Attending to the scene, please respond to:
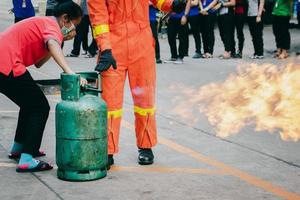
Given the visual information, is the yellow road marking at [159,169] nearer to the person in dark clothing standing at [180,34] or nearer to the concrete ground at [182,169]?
the concrete ground at [182,169]

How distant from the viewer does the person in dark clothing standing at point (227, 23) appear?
15281mm

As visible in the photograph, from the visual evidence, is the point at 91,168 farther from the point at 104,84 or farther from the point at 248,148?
the point at 248,148

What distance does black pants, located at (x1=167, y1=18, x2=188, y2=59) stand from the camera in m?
14.7

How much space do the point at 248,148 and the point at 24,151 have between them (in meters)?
2.34

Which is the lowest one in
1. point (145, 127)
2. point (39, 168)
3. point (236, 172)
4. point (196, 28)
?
point (236, 172)

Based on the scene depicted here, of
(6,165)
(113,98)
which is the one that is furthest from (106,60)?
(6,165)

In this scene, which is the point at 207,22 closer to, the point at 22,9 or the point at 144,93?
the point at 22,9

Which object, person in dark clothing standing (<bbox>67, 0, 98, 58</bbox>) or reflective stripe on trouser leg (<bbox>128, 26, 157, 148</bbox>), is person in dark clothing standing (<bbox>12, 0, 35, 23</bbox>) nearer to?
person in dark clothing standing (<bbox>67, 0, 98, 58</bbox>)

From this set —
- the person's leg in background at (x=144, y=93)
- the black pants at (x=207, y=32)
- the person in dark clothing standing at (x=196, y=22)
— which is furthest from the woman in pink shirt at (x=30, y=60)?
the black pants at (x=207, y=32)

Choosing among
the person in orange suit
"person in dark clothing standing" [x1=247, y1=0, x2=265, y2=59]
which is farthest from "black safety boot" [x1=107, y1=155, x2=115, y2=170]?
"person in dark clothing standing" [x1=247, y1=0, x2=265, y2=59]

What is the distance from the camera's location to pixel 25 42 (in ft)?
18.9

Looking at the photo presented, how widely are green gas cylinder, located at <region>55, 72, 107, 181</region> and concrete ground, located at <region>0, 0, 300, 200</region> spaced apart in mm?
125

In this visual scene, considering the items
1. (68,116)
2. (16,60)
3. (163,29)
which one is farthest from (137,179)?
(163,29)

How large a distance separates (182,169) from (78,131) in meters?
1.11
